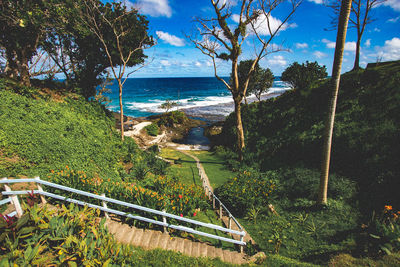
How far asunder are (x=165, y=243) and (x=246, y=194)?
5087mm

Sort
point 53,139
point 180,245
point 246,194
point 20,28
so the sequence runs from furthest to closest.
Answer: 1. point 20,28
2. point 53,139
3. point 246,194
4. point 180,245

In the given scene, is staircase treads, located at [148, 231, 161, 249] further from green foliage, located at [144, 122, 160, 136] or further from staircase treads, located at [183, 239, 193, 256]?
→ green foliage, located at [144, 122, 160, 136]

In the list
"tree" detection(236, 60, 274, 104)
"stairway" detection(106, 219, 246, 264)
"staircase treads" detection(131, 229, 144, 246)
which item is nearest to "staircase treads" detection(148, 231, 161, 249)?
"stairway" detection(106, 219, 246, 264)

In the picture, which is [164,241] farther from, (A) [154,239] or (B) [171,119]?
(B) [171,119]

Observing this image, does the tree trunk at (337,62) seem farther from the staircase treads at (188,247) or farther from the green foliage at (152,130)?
the green foliage at (152,130)

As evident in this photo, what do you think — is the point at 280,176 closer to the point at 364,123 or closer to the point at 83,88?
the point at 364,123

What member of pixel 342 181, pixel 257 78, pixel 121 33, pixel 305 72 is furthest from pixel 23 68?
pixel 305 72

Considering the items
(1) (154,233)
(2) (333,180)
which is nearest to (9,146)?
(1) (154,233)

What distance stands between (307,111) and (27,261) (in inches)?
810

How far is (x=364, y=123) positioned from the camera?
11922mm

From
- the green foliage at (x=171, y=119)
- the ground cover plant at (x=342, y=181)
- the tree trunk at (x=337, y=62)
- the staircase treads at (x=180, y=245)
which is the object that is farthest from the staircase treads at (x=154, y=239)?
the green foliage at (x=171, y=119)

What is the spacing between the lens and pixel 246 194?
364 inches

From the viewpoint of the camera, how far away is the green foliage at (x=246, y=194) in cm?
900

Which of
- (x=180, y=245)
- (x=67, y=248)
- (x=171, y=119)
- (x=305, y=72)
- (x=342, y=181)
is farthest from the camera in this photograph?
(x=171, y=119)
